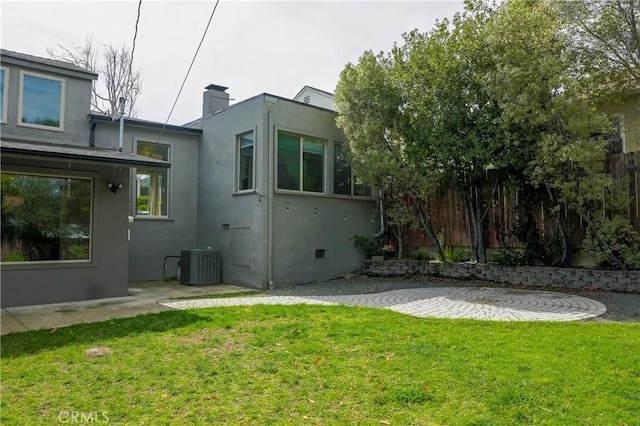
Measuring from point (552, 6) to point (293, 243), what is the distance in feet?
25.8

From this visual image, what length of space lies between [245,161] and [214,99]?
3646 millimetres

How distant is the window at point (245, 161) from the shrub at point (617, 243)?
7.81m

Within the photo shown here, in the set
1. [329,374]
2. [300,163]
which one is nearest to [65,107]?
[300,163]

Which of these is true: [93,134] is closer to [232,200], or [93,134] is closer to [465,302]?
[232,200]

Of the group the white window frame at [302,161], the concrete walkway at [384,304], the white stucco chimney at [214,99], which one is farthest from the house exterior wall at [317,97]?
the concrete walkway at [384,304]

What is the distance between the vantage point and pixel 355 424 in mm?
3070

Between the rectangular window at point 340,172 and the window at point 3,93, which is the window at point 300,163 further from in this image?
the window at point 3,93

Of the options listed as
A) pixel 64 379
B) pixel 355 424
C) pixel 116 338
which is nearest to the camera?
pixel 355 424

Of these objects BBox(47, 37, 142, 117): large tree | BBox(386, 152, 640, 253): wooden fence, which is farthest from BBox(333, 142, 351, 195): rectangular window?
BBox(47, 37, 142, 117): large tree

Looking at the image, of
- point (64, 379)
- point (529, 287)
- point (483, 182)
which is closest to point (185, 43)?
point (64, 379)

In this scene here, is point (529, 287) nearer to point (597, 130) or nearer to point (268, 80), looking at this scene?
point (597, 130)

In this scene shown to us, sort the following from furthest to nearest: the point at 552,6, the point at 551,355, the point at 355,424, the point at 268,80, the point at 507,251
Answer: the point at 268,80
the point at 507,251
the point at 552,6
the point at 551,355
the point at 355,424

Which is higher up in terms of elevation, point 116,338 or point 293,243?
point 293,243

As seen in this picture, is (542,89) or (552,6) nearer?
(542,89)
